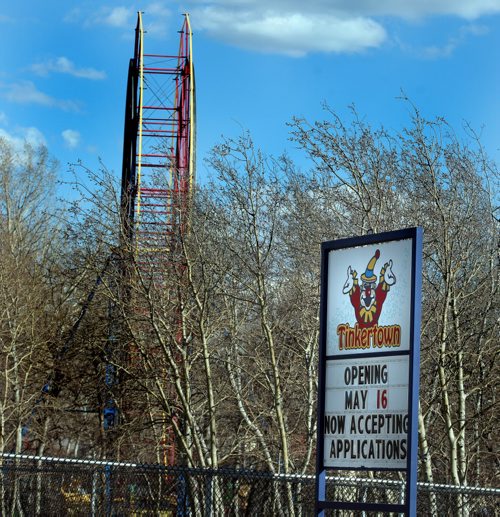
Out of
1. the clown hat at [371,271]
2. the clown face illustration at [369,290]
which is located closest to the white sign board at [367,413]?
the clown face illustration at [369,290]

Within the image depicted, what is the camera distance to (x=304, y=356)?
2289cm

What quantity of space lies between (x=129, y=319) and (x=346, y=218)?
5.33m

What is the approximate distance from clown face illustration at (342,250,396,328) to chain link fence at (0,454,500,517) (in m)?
1.91

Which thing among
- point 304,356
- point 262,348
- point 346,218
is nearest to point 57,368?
point 262,348

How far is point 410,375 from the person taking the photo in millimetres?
8586

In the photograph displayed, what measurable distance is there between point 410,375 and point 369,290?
82 centimetres

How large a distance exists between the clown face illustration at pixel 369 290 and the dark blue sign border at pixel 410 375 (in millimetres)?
218

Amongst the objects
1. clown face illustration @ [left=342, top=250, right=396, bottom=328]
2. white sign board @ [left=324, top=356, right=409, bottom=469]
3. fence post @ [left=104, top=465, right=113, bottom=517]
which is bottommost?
fence post @ [left=104, top=465, right=113, bottom=517]

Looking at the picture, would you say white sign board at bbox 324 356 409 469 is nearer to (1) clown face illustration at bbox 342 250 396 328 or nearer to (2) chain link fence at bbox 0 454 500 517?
(1) clown face illustration at bbox 342 250 396 328

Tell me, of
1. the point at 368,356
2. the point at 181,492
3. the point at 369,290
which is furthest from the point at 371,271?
the point at 181,492

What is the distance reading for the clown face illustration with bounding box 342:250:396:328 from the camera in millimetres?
8867

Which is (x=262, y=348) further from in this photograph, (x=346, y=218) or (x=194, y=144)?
(x=194, y=144)

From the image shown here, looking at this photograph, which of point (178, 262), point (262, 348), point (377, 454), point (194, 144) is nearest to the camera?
point (377, 454)

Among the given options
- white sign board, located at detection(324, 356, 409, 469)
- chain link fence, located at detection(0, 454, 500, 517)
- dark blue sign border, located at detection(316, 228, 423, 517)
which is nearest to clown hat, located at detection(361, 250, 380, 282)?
dark blue sign border, located at detection(316, 228, 423, 517)
